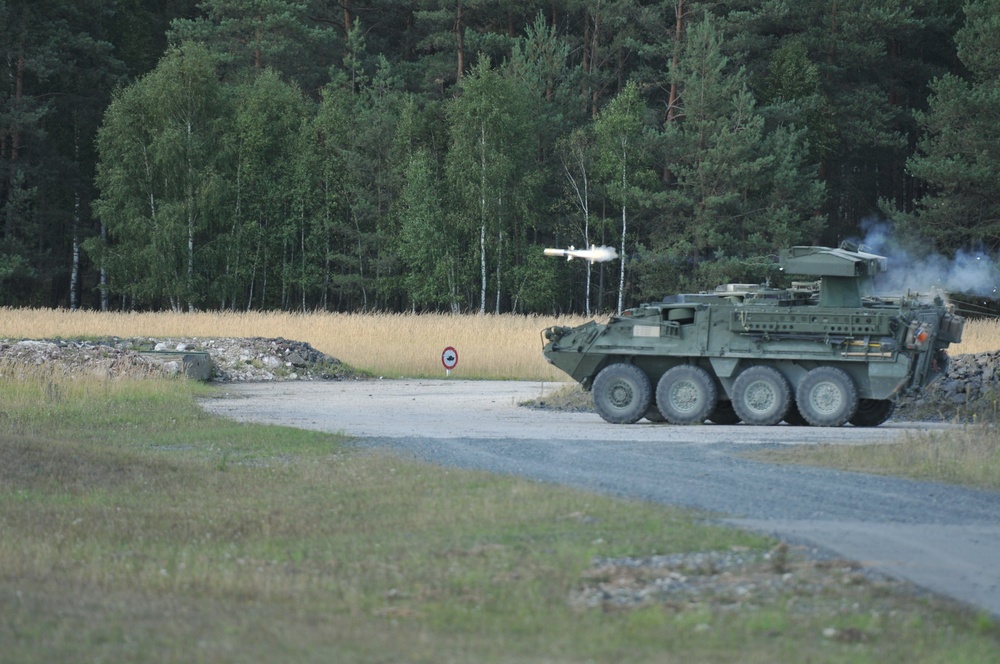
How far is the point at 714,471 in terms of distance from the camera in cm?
1441

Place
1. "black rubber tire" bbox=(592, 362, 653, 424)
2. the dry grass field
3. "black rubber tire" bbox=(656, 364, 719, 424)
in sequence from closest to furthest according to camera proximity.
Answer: "black rubber tire" bbox=(656, 364, 719, 424)
"black rubber tire" bbox=(592, 362, 653, 424)
the dry grass field

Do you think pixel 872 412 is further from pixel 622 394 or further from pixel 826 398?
pixel 622 394

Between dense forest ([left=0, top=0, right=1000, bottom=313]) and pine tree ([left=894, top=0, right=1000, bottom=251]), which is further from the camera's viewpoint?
dense forest ([left=0, top=0, right=1000, bottom=313])

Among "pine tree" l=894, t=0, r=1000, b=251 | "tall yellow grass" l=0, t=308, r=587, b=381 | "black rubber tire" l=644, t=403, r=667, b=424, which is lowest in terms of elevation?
"black rubber tire" l=644, t=403, r=667, b=424

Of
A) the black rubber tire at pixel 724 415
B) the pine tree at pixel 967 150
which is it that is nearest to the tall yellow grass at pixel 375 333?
the black rubber tire at pixel 724 415

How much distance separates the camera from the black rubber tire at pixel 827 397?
800 inches

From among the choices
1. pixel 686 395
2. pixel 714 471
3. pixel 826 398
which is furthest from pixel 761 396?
pixel 714 471

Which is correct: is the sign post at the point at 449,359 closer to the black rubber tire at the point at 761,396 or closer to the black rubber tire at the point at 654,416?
the black rubber tire at the point at 654,416

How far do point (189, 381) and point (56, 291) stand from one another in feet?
128

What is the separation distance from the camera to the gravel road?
9.88 meters

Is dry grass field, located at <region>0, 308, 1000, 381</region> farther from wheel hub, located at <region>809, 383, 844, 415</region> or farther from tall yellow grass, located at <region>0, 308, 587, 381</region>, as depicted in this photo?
wheel hub, located at <region>809, 383, 844, 415</region>

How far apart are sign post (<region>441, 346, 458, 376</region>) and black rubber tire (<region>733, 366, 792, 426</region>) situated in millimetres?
13558

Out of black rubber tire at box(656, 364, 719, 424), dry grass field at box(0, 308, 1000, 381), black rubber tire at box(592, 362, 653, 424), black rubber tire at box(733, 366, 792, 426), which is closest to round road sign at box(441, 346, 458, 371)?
dry grass field at box(0, 308, 1000, 381)

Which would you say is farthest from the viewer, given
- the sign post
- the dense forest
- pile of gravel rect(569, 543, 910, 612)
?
the dense forest
